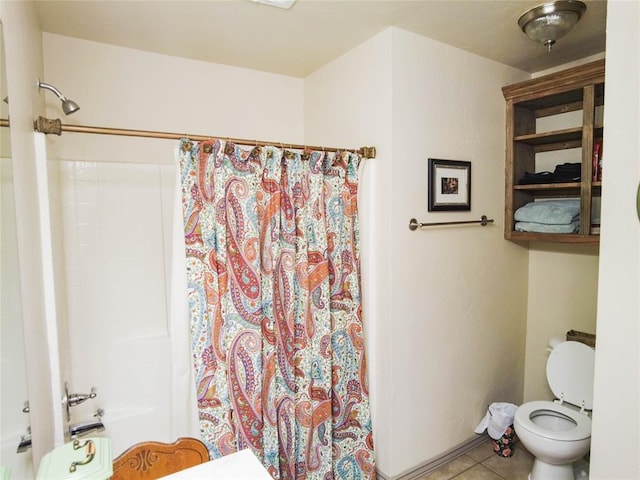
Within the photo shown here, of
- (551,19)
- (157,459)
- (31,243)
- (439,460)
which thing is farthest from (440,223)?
(31,243)

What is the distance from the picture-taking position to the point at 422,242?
7.09 ft

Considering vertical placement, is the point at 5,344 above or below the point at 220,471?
above

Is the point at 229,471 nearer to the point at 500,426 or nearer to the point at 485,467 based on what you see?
the point at 485,467

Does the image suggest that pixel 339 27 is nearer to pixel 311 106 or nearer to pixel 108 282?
pixel 311 106

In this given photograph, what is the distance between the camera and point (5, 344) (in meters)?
0.80

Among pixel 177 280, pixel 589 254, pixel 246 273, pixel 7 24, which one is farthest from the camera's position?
pixel 589 254

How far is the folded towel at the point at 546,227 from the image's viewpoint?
2.21 metres

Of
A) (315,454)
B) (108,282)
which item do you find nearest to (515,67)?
(315,454)

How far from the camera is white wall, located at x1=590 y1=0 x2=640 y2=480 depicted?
1315 millimetres

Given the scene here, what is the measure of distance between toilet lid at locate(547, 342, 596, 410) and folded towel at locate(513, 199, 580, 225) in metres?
0.73

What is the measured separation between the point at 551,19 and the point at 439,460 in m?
2.43

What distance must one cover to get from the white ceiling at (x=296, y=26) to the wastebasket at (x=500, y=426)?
7.23 ft

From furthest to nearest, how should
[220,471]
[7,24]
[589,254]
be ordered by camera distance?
1. [589,254]
2. [220,471]
3. [7,24]

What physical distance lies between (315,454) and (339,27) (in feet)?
7.18
